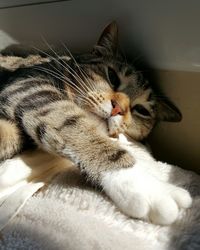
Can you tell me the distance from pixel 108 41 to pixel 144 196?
0.55 m

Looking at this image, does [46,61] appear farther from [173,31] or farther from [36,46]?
[173,31]

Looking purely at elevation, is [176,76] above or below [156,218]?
above

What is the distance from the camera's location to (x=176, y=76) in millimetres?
1061

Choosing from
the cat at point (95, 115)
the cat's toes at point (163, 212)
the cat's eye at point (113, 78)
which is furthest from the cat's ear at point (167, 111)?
the cat's toes at point (163, 212)

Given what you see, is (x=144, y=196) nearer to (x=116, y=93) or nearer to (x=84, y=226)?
(x=84, y=226)

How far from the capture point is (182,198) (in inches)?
32.6

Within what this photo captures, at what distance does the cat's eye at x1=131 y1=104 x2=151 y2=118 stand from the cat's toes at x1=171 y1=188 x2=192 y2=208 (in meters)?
0.39

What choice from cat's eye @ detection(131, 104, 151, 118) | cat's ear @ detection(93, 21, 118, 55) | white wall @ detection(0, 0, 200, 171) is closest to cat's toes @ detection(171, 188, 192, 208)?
white wall @ detection(0, 0, 200, 171)

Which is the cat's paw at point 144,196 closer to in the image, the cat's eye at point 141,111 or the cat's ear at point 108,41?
the cat's eye at point 141,111

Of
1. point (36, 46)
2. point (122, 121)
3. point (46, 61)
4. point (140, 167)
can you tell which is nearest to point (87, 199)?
point (140, 167)

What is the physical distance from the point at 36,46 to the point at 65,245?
919 mm

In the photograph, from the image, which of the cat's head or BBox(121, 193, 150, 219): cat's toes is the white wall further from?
BBox(121, 193, 150, 219): cat's toes

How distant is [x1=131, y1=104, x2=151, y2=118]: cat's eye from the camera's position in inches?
47.1

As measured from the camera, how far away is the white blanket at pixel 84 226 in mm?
735
